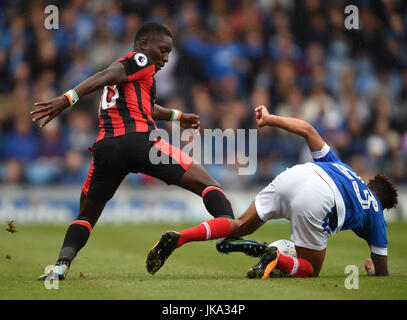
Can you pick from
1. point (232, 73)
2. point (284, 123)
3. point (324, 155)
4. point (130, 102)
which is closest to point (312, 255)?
point (324, 155)

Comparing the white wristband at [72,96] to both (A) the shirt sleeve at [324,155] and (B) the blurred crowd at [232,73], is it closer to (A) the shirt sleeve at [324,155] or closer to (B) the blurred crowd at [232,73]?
(A) the shirt sleeve at [324,155]

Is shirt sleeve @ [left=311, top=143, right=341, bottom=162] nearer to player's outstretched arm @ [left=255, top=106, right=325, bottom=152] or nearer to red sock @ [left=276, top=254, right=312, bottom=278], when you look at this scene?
player's outstretched arm @ [left=255, top=106, right=325, bottom=152]

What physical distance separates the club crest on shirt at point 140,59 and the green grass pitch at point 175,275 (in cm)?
197

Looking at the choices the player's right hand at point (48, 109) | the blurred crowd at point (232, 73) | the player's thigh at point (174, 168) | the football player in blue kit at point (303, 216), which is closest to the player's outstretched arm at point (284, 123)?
the football player in blue kit at point (303, 216)

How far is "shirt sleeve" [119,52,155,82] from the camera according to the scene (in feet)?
20.4

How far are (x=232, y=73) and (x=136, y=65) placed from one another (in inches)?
420

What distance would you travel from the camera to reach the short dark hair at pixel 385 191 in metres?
A: 6.53

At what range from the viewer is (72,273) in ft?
22.2

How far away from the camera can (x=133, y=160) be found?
6.11 metres

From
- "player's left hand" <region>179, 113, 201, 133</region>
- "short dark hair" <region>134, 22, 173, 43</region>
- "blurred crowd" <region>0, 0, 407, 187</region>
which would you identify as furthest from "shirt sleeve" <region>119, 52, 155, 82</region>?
"blurred crowd" <region>0, 0, 407, 187</region>

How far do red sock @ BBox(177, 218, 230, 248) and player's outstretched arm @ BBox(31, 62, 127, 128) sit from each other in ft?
4.80

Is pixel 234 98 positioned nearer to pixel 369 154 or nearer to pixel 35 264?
pixel 369 154

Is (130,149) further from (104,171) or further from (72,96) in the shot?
(72,96)
